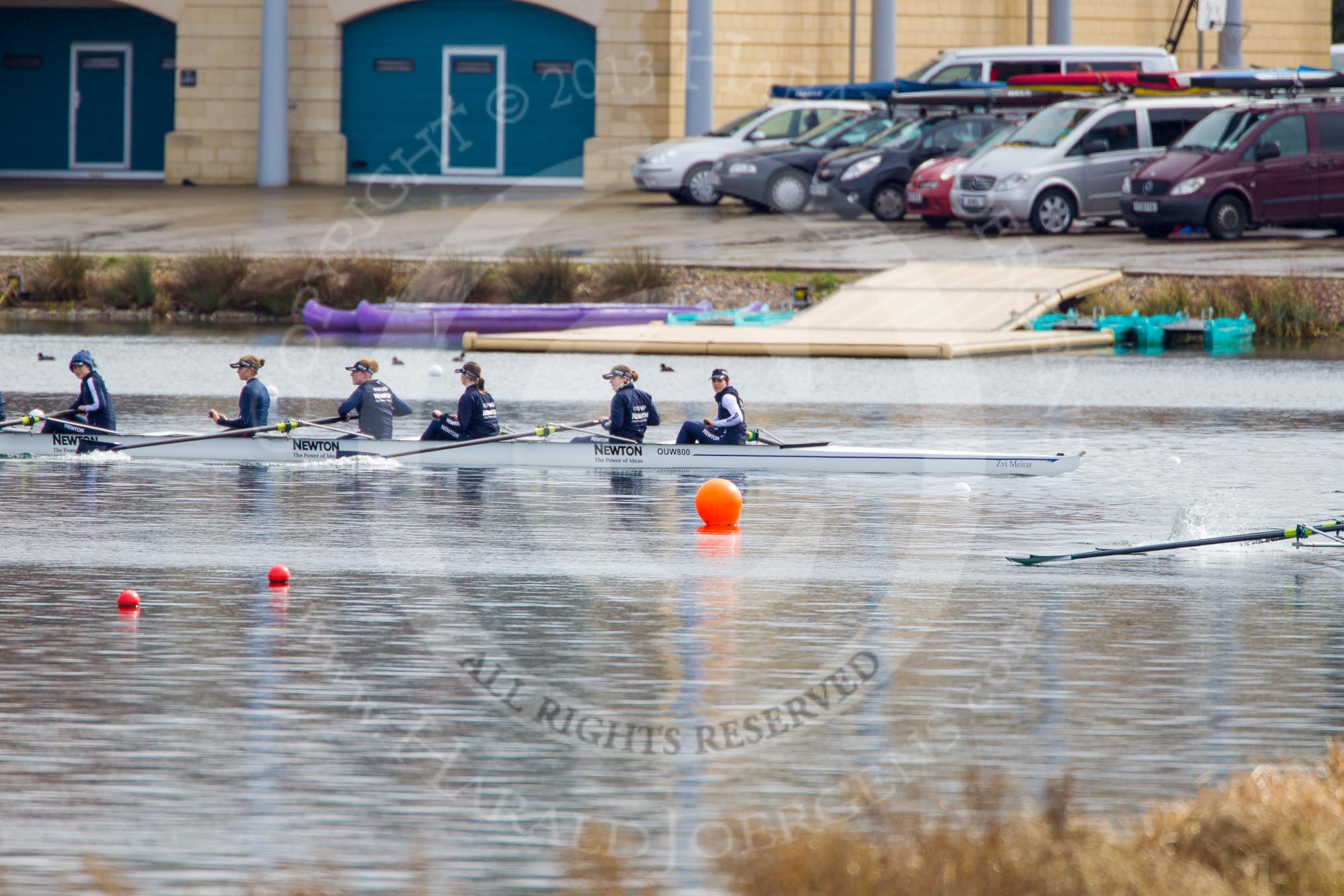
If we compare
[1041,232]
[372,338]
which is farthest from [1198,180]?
[372,338]

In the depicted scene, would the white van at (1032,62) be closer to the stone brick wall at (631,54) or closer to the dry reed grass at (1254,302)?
the stone brick wall at (631,54)

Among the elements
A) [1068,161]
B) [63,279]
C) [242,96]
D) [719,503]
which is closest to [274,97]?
[242,96]

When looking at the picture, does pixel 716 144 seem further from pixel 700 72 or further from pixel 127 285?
pixel 127 285

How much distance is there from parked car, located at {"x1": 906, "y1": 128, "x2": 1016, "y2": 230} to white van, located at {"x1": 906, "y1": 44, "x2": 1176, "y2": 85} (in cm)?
588

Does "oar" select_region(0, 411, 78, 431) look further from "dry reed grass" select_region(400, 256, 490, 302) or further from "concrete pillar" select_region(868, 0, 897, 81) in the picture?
"concrete pillar" select_region(868, 0, 897, 81)

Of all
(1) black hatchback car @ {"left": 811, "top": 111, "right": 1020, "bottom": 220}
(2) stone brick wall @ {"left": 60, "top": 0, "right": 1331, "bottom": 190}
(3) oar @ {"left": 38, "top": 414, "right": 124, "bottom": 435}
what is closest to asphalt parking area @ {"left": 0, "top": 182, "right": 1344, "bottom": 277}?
(1) black hatchback car @ {"left": 811, "top": 111, "right": 1020, "bottom": 220}

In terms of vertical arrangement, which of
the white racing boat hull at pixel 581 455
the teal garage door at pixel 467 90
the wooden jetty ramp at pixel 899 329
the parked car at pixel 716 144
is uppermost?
the teal garage door at pixel 467 90

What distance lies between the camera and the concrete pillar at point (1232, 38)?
4628 centimetres

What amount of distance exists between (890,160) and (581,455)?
17711 mm

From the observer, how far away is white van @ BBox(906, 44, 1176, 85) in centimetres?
4150

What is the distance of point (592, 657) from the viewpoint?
11.4 m

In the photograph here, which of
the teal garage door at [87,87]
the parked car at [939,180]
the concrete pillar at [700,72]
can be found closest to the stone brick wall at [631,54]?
the concrete pillar at [700,72]

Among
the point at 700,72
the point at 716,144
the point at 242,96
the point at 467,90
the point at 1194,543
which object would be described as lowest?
the point at 1194,543

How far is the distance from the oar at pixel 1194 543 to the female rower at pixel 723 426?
17.2 feet
